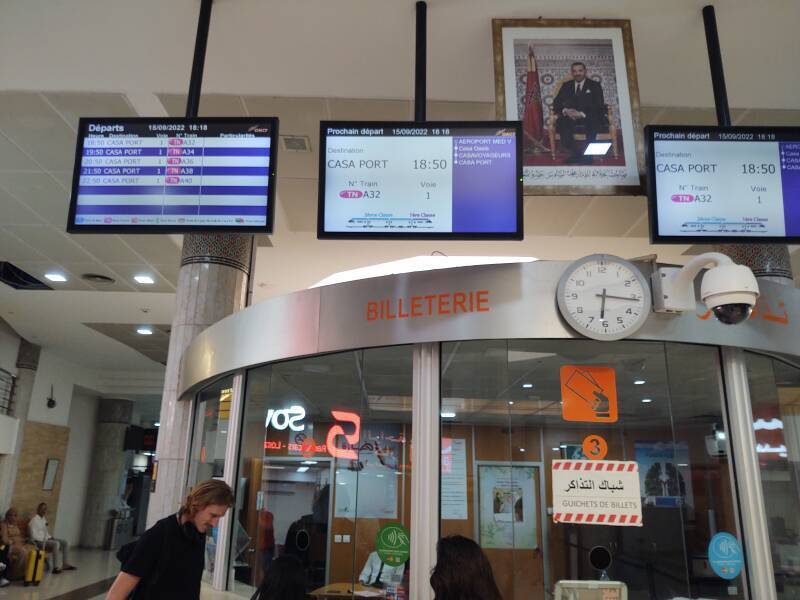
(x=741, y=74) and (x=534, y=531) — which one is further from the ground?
(x=741, y=74)

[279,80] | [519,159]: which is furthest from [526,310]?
[279,80]

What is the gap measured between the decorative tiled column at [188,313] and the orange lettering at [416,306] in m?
2.69

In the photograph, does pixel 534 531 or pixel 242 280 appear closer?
pixel 534 531

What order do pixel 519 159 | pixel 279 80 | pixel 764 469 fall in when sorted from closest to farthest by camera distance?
1. pixel 519 159
2. pixel 764 469
3. pixel 279 80

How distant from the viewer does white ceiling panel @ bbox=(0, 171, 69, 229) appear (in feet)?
19.7

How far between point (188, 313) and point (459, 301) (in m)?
3.20

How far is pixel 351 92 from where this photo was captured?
4.53m

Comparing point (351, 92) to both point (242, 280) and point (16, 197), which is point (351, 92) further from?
point (16, 197)

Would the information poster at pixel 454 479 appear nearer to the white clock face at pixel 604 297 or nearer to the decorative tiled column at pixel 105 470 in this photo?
the white clock face at pixel 604 297

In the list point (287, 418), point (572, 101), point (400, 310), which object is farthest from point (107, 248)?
point (572, 101)

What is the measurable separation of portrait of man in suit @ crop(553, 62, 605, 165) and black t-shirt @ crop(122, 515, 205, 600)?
2554mm

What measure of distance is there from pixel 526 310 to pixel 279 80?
243 cm

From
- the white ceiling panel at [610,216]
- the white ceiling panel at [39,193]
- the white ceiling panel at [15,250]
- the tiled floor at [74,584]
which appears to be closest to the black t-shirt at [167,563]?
the white ceiling panel at [39,193]

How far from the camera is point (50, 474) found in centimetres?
1395
